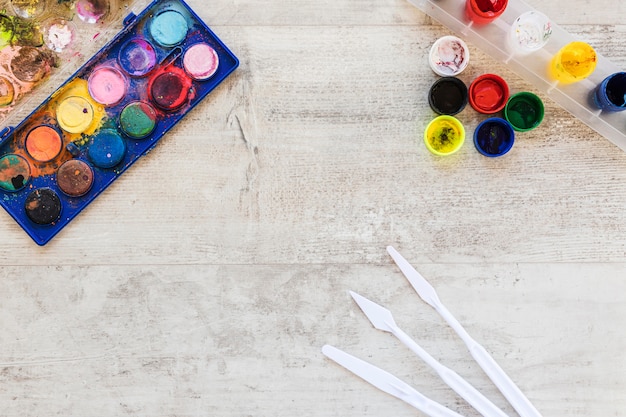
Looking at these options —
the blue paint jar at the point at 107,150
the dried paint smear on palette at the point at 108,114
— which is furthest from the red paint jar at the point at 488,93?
the blue paint jar at the point at 107,150

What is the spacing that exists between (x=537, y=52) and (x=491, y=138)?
0.74 feet

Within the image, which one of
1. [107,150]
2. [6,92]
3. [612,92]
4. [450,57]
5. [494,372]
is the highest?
[6,92]

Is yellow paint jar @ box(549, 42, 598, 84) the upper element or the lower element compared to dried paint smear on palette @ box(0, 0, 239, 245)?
lower

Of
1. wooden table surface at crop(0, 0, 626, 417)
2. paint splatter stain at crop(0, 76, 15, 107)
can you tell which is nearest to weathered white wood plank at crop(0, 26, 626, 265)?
wooden table surface at crop(0, 0, 626, 417)

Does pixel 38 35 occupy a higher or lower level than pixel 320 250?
higher

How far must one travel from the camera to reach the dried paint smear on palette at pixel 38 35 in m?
1.28

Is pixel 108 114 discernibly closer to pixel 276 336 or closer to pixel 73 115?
pixel 73 115

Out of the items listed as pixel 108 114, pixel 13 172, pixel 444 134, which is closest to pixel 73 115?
pixel 108 114

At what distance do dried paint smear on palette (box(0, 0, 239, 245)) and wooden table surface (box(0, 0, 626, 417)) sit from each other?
4 cm

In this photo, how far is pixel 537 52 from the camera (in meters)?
1.27

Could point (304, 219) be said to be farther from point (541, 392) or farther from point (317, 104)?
point (541, 392)

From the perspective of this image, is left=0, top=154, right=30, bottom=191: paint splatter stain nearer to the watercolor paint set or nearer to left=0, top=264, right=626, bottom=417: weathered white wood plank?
left=0, top=264, right=626, bottom=417: weathered white wood plank

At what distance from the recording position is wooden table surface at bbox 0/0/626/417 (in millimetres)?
1258

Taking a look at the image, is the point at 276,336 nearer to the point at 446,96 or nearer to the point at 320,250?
the point at 320,250
